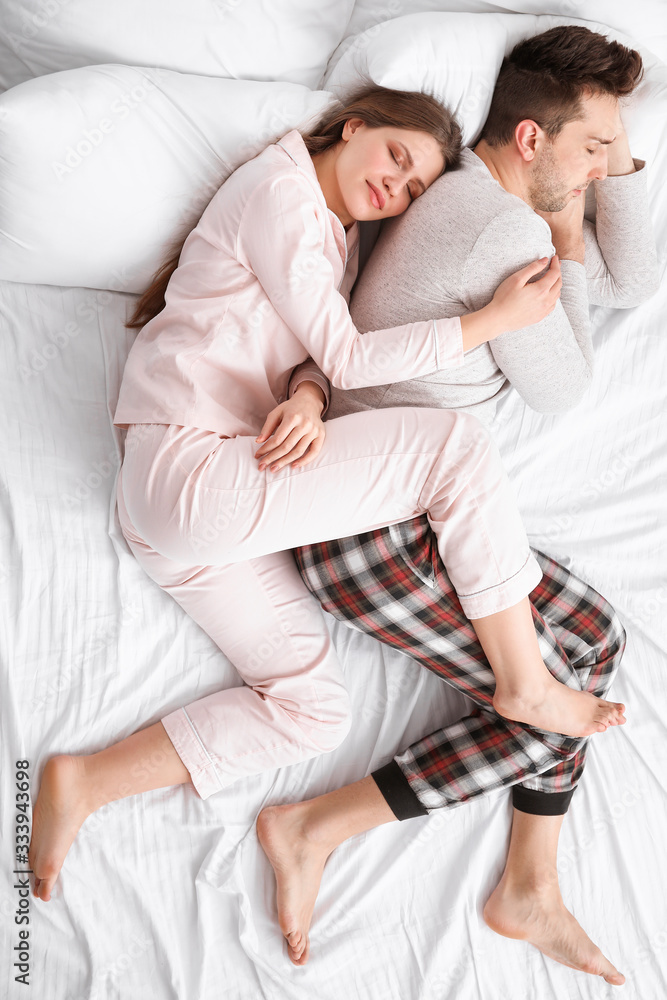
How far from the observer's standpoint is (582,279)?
1.35 m

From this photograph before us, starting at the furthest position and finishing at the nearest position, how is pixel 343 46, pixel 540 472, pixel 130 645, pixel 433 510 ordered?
pixel 540 472 < pixel 343 46 < pixel 130 645 < pixel 433 510

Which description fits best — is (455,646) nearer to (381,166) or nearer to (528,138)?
(381,166)

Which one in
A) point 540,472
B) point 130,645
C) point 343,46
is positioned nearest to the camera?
point 130,645

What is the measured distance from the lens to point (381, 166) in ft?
3.87

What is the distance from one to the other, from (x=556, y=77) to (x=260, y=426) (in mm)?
809

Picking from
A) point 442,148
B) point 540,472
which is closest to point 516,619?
point 540,472

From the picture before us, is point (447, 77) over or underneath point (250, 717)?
over

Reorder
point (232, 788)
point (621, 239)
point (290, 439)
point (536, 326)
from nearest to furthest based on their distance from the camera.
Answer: point (290, 439) < point (536, 326) < point (232, 788) < point (621, 239)

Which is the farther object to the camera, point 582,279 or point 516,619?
point 582,279

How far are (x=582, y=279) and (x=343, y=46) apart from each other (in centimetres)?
63

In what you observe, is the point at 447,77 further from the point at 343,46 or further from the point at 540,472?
the point at 540,472

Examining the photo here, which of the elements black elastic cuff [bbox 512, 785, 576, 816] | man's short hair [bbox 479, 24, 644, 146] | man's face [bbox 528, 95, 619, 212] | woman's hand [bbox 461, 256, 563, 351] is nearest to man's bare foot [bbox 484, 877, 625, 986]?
black elastic cuff [bbox 512, 785, 576, 816]

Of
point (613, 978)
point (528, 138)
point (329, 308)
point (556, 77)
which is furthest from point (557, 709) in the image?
point (556, 77)

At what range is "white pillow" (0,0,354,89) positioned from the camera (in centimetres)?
118
